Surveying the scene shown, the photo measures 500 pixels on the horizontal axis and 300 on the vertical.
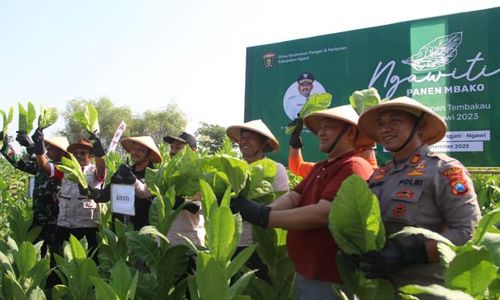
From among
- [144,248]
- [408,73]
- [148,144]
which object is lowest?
[144,248]

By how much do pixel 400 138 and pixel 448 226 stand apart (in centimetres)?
35

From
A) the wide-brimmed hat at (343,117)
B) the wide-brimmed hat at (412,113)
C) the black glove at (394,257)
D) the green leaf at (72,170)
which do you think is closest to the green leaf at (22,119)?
the green leaf at (72,170)

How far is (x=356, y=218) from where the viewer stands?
1284mm

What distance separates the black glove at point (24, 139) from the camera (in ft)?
12.0

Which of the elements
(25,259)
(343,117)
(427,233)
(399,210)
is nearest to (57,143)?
(25,259)

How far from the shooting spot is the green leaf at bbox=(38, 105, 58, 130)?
365cm

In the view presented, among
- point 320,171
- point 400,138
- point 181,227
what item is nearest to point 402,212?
point 400,138

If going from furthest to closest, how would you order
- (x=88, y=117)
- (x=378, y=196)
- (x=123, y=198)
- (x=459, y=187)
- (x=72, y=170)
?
(x=88, y=117) < (x=72, y=170) < (x=123, y=198) < (x=378, y=196) < (x=459, y=187)

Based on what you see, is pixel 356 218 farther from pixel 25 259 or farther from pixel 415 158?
pixel 25 259

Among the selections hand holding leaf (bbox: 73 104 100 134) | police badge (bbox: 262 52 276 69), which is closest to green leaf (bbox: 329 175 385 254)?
hand holding leaf (bbox: 73 104 100 134)

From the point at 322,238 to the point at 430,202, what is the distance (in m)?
0.46

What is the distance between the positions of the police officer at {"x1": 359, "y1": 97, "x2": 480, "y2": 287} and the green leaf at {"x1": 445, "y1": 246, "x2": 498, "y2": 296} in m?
0.33

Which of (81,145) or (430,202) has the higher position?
(81,145)

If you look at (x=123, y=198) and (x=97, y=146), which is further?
(x=97, y=146)
